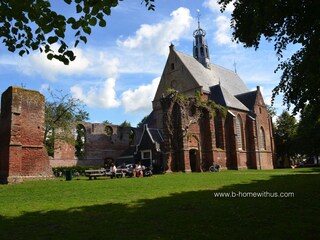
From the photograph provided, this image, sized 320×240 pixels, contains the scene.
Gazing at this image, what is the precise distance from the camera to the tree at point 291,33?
26.2ft

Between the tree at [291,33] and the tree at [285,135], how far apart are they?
43992 millimetres

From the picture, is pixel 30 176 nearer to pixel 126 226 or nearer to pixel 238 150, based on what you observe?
pixel 126 226

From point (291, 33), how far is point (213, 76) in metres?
37.1

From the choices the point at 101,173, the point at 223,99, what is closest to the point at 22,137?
the point at 101,173

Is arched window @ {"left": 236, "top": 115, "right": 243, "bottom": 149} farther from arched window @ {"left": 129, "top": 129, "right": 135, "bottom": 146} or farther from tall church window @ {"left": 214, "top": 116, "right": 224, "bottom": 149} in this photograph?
arched window @ {"left": 129, "top": 129, "right": 135, "bottom": 146}

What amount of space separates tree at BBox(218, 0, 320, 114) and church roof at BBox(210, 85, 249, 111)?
26.9 meters

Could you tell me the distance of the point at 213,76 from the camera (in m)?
45.4

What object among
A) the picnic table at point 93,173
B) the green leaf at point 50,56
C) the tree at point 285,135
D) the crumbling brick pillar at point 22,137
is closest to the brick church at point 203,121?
the picnic table at point 93,173

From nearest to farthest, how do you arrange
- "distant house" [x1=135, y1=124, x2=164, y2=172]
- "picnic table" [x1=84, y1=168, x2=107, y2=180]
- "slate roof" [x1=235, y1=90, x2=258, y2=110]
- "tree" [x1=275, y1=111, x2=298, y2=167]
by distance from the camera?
1. "picnic table" [x1=84, y1=168, x2=107, y2=180]
2. "distant house" [x1=135, y1=124, x2=164, y2=172]
3. "slate roof" [x1=235, y1=90, x2=258, y2=110]
4. "tree" [x1=275, y1=111, x2=298, y2=167]

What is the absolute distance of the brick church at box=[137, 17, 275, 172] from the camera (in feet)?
103

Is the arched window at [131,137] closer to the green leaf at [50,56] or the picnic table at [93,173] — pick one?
the picnic table at [93,173]

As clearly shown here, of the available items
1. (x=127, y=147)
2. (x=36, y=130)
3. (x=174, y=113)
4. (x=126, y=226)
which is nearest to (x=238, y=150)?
(x=174, y=113)

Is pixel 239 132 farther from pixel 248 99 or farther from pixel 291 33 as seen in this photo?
pixel 291 33

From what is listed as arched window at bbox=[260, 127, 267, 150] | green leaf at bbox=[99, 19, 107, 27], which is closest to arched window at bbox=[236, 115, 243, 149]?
arched window at bbox=[260, 127, 267, 150]
